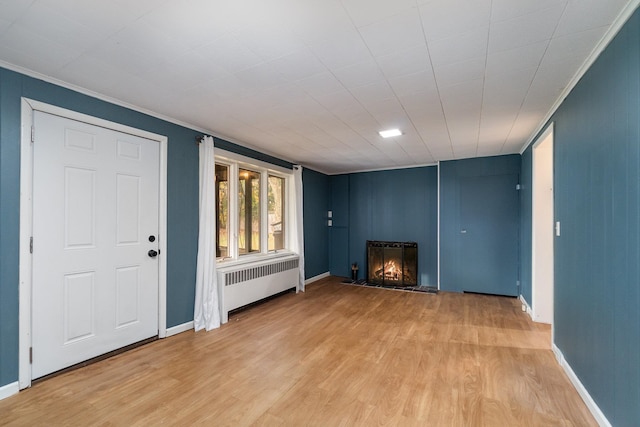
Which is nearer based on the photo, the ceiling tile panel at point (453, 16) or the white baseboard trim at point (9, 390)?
the ceiling tile panel at point (453, 16)

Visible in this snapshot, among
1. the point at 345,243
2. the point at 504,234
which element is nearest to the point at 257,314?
the point at 345,243

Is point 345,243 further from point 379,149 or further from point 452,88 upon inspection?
point 452,88

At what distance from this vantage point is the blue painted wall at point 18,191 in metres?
2.10

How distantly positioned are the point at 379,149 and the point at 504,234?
267cm

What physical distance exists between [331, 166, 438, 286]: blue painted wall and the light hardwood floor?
7.40 ft

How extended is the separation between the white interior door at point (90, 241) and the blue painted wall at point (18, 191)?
129 millimetres

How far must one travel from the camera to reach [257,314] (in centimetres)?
402

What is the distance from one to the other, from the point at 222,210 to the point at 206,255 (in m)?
0.83

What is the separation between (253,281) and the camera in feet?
13.9

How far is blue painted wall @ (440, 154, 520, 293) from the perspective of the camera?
16.7 ft

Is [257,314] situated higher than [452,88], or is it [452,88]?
[452,88]

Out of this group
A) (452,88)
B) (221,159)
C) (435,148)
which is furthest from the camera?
(435,148)

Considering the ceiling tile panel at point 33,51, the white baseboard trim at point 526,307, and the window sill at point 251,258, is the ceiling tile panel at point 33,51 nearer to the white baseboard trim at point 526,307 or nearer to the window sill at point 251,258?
the window sill at point 251,258

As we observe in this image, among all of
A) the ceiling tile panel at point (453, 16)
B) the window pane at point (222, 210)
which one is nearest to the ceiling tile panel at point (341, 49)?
the ceiling tile panel at point (453, 16)
